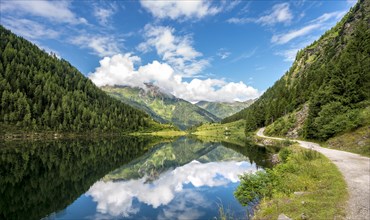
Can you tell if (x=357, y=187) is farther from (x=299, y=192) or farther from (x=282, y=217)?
(x=282, y=217)

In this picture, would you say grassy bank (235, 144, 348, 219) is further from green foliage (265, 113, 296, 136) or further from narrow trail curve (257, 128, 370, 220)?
green foliage (265, 113, 296, 136)

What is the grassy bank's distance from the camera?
16312mm

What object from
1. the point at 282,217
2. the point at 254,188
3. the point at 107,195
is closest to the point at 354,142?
the point at 254,188

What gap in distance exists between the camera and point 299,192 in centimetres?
2172

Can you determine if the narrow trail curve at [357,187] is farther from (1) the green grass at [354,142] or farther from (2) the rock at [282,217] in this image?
(1) the green grass at [354,142]

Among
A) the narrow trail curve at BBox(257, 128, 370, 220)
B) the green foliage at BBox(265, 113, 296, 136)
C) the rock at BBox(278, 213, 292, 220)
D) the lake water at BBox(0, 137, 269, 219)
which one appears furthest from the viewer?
the green foliage at BBox(265, 113, 296, 136)

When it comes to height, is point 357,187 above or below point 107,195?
above

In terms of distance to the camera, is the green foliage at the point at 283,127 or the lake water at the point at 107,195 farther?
the green foliage at the point at 283,127

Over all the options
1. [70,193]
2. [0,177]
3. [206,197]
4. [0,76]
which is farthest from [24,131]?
[206,197]

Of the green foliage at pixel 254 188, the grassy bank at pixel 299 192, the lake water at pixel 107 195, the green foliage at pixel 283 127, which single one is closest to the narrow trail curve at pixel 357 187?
the grassy bank at pixel 299 192

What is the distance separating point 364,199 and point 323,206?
331 centimetres

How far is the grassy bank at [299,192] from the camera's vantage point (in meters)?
16.3

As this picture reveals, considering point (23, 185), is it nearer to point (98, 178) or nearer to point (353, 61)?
point (98, 178)

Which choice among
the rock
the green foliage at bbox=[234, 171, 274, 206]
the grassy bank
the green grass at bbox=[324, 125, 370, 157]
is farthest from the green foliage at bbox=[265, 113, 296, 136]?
the rock
